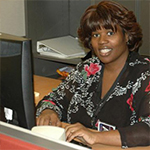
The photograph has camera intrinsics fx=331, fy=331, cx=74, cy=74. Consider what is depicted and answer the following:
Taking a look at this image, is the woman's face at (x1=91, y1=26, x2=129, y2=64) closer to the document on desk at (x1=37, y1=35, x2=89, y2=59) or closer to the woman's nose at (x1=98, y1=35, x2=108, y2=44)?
the woman's nose at (x1=98, y1=35, x2=108, y2=44)

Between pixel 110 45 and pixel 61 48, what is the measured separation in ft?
2.91

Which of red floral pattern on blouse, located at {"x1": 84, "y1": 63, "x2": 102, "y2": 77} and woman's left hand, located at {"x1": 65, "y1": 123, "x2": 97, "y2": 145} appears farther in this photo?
red floral pattern on blouse, located at {"x1": 84, "y1": 63, "x2": 102, "y2": 77}

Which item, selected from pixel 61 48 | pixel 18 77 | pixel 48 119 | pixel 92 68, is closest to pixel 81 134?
pixel 48 119

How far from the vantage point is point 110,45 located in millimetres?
1672

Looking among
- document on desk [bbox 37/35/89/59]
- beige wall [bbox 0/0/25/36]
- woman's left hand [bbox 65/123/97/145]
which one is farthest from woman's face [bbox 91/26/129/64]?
beige wall [bbox 0/0/25/36]

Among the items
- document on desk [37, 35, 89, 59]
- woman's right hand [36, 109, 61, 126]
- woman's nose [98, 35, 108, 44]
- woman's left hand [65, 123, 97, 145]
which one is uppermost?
woman's nose [98, 35, 108, 44]

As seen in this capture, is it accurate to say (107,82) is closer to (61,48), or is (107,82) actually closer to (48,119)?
(48,119)

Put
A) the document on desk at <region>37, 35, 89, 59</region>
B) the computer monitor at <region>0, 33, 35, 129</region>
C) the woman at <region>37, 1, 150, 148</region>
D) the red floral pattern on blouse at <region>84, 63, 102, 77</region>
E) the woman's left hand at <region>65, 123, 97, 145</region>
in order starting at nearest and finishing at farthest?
the computer monitor at <region>0, 33, 35, 129</region>, the woman's left hand at <region>65, 123, 97, 145</region>, the woman at <region>37, 1, 150, 148</region>, the red floral pattern on blouse at <region>84, 63, 102, 77</region>, the document on desk at <region>37, 35, 89, 59</region>

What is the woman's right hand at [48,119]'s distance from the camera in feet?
5.29

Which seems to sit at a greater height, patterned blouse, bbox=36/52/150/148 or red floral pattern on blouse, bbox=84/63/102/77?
red floral pattern on blouse, bbox=84/63/102/77

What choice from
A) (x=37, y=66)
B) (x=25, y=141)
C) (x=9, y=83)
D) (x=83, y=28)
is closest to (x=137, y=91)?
(x=83, y=28)

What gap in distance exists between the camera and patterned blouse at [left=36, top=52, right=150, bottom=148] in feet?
4.56

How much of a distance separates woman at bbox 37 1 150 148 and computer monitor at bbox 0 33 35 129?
54 centimetres

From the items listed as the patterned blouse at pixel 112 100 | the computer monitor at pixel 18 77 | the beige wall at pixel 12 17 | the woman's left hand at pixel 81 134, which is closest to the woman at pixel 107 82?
the patterned blouse at pixel 112 100
